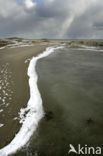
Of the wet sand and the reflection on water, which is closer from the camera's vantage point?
the reflection on water

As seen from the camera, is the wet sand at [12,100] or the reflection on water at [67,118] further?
the wet sand at [12,100]

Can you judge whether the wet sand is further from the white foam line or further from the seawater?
the seawater

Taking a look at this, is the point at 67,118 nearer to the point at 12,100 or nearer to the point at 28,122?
the point at 28,122

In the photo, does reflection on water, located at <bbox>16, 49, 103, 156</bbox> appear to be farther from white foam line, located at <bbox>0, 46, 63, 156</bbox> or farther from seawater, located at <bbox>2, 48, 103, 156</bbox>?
white foam line, located at <bbox>0, 46, 63, 156</bbox>

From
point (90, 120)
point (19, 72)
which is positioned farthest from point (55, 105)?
point (19, 72)

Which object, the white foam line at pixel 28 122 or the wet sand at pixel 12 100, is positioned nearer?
the white foam line at pixel 28 122

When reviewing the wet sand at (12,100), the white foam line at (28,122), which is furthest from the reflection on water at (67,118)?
the wet sand at (12,100)

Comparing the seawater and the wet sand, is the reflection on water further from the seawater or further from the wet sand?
the wet sand

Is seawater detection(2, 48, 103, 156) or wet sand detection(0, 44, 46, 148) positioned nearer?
seawater detection(2, 48, 103, 156)

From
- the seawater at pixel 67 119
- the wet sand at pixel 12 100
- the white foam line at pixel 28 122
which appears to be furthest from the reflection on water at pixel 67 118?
the wet sand at pixel 12 100

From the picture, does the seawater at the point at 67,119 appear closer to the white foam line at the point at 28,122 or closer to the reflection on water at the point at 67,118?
the reflection on water at the point at 67,118

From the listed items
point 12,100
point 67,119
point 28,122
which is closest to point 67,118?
point 67,119

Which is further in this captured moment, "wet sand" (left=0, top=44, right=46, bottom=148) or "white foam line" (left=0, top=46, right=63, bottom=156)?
"wet sand" (left=0, top=44, right=46, bottom=148)

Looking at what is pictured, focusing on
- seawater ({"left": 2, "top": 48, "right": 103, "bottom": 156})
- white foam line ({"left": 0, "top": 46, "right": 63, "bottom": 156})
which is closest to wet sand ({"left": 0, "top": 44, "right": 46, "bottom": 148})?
white foam line ({"left": 0, "top": 46, "right": 63, "bottom": 156})
